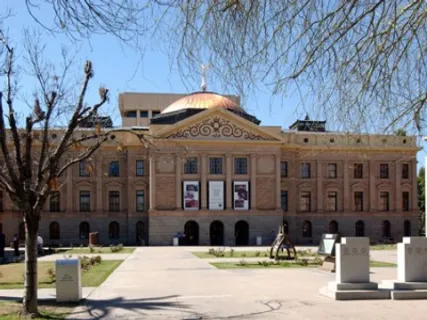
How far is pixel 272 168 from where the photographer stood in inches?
2544

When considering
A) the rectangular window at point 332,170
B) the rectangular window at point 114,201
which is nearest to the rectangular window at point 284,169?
the rectangular window at point 332,170

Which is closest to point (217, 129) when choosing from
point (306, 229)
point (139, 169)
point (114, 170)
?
point (139, 169)

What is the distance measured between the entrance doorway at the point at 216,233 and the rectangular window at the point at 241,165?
232 inches

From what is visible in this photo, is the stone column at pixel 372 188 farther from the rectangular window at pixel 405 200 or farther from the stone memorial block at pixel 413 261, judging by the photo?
the stone memorial block at pixel 413 261

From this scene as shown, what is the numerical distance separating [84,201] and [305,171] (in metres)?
25.7

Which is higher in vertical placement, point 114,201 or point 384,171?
point 384,171

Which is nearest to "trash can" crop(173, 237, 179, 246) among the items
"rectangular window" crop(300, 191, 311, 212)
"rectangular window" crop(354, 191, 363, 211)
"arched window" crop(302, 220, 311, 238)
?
"arched window" crop(302, 220, 311, 238)

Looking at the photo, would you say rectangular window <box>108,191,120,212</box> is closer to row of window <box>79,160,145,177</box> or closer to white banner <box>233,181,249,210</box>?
row of window <box>79,160,145,177</box>

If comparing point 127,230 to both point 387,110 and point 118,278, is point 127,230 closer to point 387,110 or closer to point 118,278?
point 118,278

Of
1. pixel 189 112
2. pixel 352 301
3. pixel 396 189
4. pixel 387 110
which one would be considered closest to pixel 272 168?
pixel 189 112

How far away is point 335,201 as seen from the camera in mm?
69688

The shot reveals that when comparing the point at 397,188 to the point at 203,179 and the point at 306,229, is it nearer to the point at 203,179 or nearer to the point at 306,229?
the point at 306,229

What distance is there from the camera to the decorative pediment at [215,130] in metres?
63.3

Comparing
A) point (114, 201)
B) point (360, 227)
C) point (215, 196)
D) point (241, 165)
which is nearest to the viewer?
point (215, 196)
